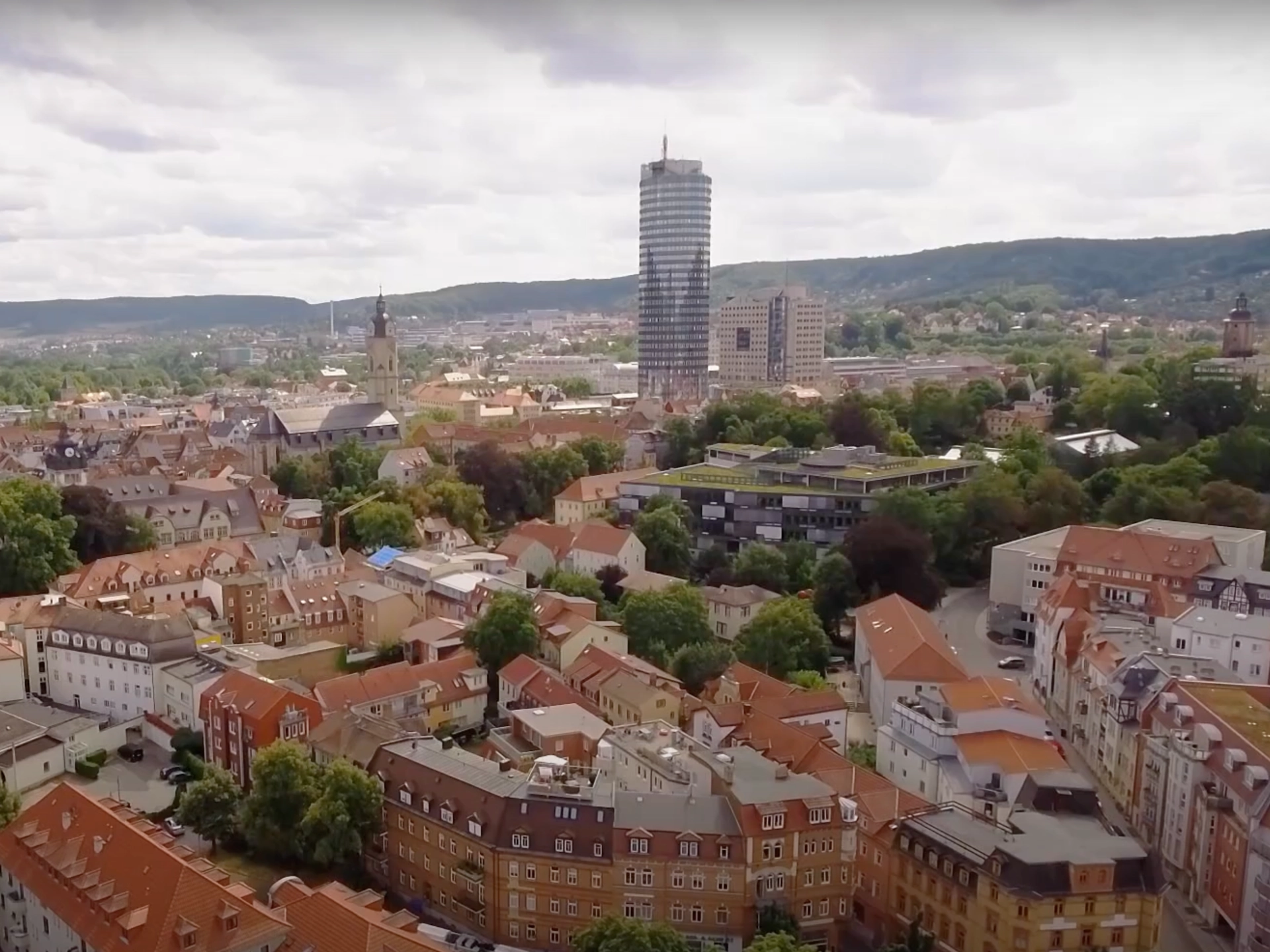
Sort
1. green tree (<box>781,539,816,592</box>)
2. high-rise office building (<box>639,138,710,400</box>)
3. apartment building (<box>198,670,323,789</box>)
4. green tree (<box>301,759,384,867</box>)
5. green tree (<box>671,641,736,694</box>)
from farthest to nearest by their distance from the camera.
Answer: high-rise office building (<box>639,138,710,400</box>) → green tree (<box>781,539,816,592</box>) → green tree (<box>671,641,736,694</box>) → apartment building (<box>198,670,323,789</box>) → green tree (<box>301,759,384,867</box>)

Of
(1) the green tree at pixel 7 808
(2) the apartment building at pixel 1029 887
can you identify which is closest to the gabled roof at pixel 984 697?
(2) the apartment building at pixel 1029 887

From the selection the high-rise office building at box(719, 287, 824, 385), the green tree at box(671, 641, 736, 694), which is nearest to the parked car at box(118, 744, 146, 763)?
the green tree at box(671, 641, 736, 694)

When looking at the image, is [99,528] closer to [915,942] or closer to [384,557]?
[384,557]

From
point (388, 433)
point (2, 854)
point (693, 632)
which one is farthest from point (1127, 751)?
point (388, 433)

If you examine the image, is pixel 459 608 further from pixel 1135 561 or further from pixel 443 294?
pixel 443 294

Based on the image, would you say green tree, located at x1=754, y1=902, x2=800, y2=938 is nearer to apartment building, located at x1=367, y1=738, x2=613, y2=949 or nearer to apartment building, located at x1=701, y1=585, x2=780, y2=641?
apartment building, located at x1=367, y1=738, x2=613, y2=949

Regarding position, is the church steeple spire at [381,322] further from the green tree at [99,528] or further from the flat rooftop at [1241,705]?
the flat rooftop at [1241,705]
